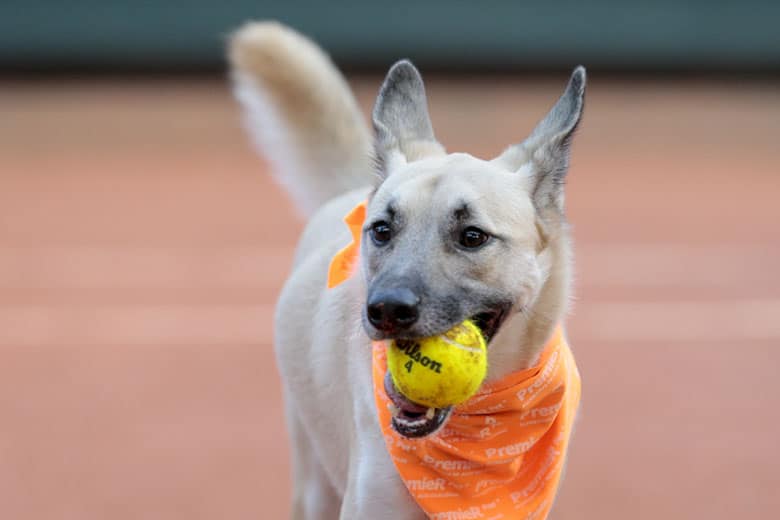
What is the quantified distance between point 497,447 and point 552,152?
916 millimetres

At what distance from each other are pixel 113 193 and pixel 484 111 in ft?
25.3

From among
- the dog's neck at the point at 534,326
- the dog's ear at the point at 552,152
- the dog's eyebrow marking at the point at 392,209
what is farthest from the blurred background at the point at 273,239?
the dog's eyebrow marking at the point at 392,209

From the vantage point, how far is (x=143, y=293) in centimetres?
1031

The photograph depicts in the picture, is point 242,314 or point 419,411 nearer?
point 419,411

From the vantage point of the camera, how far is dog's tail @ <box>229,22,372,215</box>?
5344mm

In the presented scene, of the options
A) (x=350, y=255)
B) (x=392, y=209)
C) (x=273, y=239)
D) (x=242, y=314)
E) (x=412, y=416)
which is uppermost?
(x=392, y=209)

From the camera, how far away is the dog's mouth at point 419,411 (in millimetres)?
3428

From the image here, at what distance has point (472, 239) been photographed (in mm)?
3529

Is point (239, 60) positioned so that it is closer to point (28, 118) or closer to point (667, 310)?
point (667, 310)

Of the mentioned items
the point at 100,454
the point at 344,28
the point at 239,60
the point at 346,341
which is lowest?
the point at 344,28

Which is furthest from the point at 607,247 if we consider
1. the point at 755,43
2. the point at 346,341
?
the point at 755,43

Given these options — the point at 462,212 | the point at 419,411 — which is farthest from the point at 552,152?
the point at 419,411

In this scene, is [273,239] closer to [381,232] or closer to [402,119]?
[402,119]

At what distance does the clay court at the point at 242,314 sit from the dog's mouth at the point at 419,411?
126 centimetres
